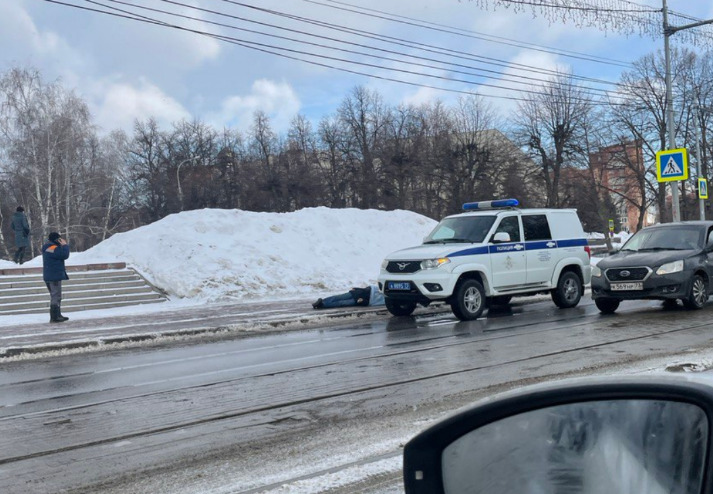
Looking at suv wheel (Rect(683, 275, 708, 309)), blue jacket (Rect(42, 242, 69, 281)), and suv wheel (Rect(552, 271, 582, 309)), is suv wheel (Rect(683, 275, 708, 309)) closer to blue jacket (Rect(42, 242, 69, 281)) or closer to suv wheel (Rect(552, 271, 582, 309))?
suv wheel (Rect(552, 271, 582, 309))

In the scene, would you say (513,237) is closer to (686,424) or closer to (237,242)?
(237,242)

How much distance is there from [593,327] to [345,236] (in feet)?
50.5

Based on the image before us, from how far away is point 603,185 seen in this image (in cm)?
5028

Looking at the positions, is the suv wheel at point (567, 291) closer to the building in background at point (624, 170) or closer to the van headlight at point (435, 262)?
the van headlight at point (435, 262)

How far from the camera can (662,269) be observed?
13.2 metres

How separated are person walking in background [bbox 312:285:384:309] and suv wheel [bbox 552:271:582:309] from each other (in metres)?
4.20

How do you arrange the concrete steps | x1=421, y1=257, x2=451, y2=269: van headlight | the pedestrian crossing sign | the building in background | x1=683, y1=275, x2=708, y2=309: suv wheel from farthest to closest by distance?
the building in background
the pedestrian crossing sign
the concrete steps
x1=683, y1=275, x2=708, y2=309: suv wheel
x1=421, y1=257, x2=451, y2=269: van headlight

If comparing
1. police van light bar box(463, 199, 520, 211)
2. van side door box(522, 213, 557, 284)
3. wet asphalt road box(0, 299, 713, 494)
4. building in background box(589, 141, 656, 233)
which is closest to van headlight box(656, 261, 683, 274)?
wet asphalt road box(0, 299, 713, 494)

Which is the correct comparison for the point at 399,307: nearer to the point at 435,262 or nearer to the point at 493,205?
the point at 435,262

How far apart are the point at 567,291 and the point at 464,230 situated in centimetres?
312

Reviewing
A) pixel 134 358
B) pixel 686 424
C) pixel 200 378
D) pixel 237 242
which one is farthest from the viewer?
pixel 237 242

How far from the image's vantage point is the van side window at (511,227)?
14.3m

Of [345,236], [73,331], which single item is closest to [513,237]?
[73,331]

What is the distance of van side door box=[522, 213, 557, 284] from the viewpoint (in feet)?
48.2
